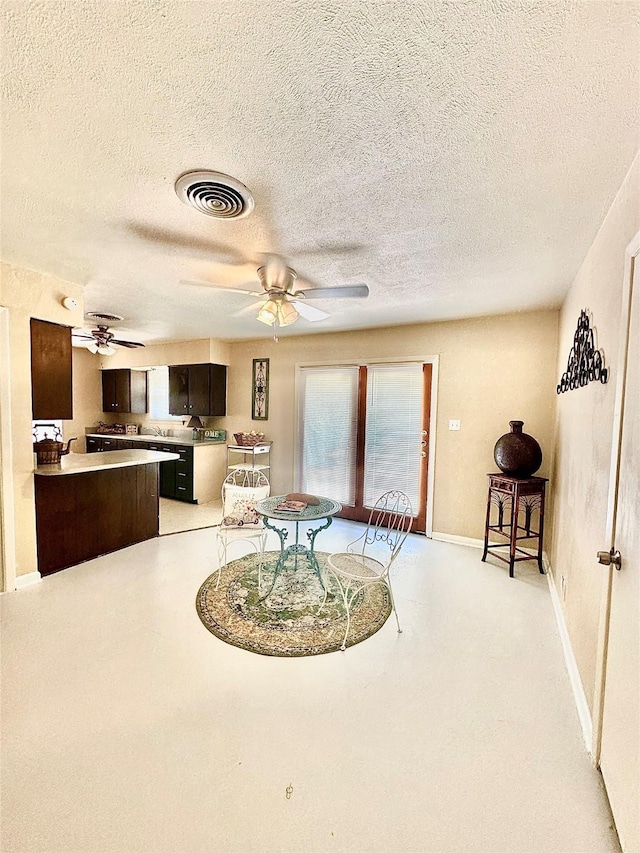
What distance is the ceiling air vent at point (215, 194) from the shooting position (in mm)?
1544

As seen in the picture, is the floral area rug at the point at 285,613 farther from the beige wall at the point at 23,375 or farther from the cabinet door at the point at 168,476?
the cabinet door at the point at 168,476

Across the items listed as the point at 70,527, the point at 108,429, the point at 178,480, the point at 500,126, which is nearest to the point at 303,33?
the point at 500,126

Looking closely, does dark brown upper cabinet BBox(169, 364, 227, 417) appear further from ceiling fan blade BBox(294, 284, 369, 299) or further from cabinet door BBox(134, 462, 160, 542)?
ceiling fan blade BBox(294, 284, 369, 299)

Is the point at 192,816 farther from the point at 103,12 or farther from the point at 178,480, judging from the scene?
the point at 178,480

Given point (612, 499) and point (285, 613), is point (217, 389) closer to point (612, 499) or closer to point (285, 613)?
point (285, 613)

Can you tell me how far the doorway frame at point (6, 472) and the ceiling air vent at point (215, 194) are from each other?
204 cm

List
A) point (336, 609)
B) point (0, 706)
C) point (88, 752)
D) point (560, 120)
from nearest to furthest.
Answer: point (560, 120), point (88, 752), point (0, 706), point (336, 609)

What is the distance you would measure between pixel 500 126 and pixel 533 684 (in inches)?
102

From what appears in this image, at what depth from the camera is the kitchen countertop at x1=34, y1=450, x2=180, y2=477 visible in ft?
9.80

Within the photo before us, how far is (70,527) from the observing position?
3.21m

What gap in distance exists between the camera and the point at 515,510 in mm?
3014

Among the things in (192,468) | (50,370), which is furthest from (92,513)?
(192,468)

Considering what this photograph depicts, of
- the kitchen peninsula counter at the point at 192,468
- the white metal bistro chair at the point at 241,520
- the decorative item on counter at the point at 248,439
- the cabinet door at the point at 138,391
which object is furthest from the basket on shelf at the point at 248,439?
the cabinet door at the point at 138,391

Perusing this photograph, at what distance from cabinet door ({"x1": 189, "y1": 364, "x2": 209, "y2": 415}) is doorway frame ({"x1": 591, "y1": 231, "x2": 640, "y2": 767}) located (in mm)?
5198
